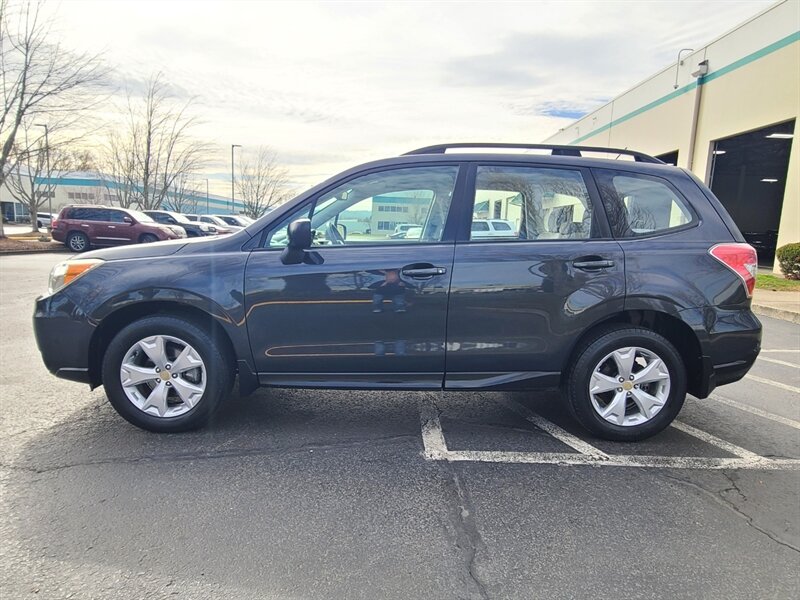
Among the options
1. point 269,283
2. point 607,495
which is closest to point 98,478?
point 269,283

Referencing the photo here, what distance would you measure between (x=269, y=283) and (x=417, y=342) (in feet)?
3.44

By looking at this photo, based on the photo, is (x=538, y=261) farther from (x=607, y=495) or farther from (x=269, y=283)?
(x=269, y=283)

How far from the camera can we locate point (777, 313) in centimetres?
945

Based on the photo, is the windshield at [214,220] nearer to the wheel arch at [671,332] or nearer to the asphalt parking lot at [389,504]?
the asphalt parking lot at [389,504]

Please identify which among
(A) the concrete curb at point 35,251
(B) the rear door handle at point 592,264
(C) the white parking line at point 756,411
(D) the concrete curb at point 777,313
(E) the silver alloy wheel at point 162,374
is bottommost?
(A) the concrete curb at point 35,251

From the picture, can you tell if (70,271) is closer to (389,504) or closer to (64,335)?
(64,335)

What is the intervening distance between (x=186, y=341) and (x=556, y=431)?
2.68 meters

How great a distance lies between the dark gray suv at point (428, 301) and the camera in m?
3.35

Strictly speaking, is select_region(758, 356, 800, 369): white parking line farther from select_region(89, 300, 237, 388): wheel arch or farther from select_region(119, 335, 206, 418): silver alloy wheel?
select_region(119, 335, 206, 418): silver alloy wheel

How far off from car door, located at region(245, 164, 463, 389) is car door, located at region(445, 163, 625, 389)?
0.48ft

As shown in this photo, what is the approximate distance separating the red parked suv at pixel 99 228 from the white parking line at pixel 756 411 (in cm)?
1953

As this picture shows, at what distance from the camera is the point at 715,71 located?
16688mm

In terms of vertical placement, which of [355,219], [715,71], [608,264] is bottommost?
[608,264]

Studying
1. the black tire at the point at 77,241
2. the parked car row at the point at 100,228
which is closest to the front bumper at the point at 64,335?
the parked car row at the point at 100,228
